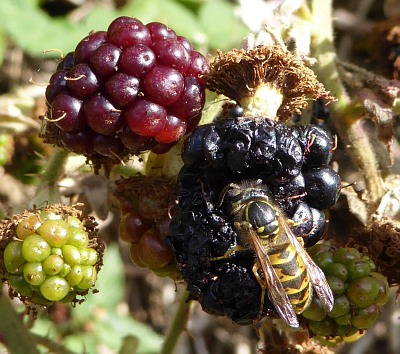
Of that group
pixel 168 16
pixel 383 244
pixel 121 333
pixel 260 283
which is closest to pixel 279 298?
pixel 260 283

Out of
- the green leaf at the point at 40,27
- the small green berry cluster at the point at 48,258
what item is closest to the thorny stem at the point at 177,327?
the small green berry cluster at the point at 48,258

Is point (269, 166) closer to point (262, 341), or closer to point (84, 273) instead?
point (84, 273)

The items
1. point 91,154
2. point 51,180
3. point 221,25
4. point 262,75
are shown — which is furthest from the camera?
point 221,25

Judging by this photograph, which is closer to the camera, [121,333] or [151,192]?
[151,192]

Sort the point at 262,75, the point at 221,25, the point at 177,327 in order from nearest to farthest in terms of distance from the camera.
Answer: the point at 262,75 → the point at 177,327 → the point at 221,25

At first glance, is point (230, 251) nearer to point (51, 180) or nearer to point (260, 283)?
point (260, 283)

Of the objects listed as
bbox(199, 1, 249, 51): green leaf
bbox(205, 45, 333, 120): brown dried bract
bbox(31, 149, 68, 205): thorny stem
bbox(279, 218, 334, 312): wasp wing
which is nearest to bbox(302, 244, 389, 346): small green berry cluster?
→ bbox(279, 218, 334, 312): wasp wing

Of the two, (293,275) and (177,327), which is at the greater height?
(293,275)

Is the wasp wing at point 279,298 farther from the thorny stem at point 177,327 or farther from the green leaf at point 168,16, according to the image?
the green leaf at point 168,16

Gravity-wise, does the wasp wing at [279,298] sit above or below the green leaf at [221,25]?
above
